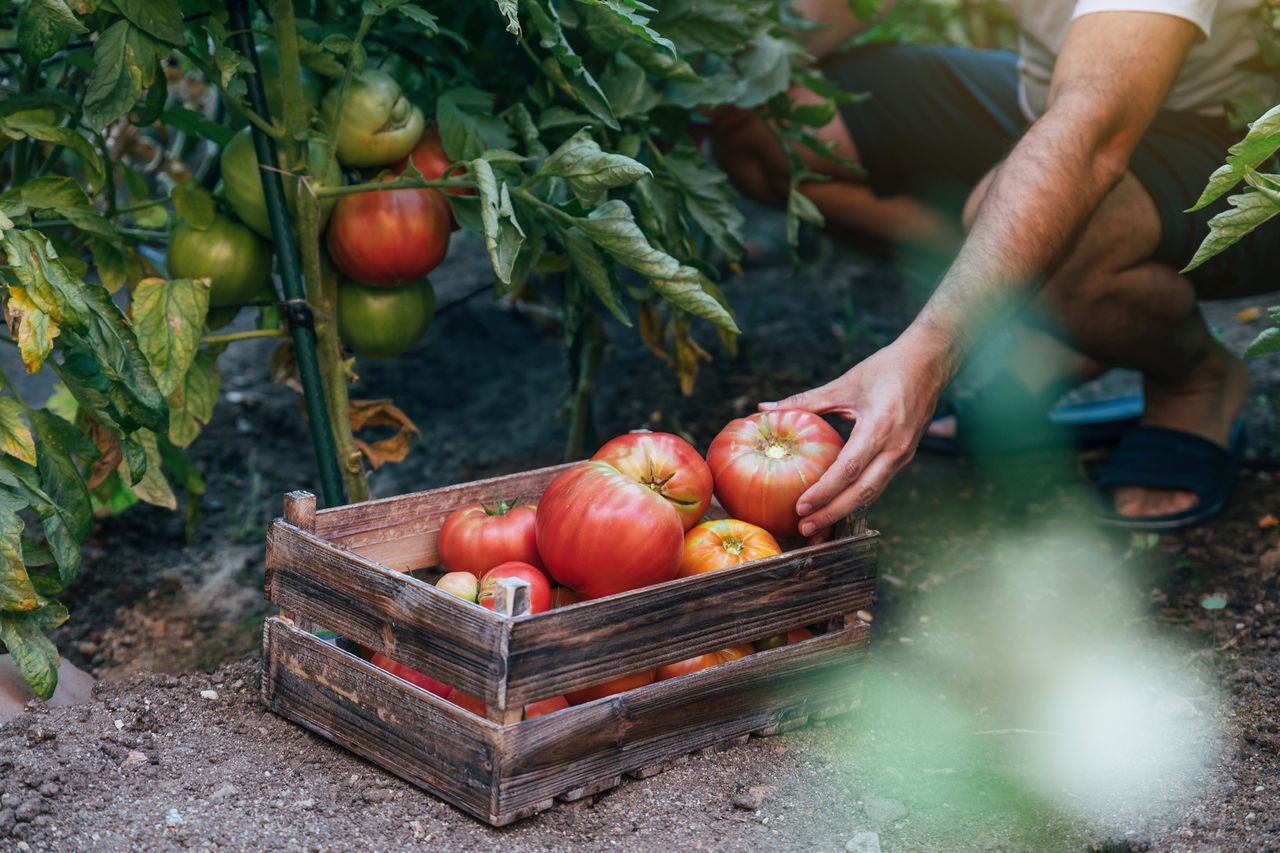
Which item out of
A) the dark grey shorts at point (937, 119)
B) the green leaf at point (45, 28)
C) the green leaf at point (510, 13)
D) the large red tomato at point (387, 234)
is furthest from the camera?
the dark grey shorts at point (937, 119)

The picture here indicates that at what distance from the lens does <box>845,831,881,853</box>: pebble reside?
1.52m

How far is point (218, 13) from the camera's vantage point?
173 cm

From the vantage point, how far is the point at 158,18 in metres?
1.63

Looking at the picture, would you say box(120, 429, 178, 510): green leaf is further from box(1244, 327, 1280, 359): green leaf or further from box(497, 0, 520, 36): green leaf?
box(1244, 327, 1280, 359): green leaf

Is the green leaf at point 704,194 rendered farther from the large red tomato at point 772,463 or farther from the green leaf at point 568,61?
the large red tomato at point 772,463

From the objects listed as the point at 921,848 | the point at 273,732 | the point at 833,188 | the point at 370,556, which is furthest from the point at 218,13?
the point at 833,188

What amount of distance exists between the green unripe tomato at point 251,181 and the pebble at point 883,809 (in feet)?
3.79

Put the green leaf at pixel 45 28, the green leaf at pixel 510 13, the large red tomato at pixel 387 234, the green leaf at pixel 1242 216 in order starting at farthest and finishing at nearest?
the large red tomato at pixel 387 234, the green leaf at pixel 45 28, the green leaf at pixel 510 13, the green leaf at pixel 1242 216

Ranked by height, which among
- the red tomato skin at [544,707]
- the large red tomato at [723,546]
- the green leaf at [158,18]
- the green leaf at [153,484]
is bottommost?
the green leaf at [153,484]

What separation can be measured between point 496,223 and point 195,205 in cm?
55

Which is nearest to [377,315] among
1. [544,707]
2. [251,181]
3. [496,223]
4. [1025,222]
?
[251,181]

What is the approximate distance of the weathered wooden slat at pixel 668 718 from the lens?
1461 mm

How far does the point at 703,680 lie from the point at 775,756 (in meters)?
0.18

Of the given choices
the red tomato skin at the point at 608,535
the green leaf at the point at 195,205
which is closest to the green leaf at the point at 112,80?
the green leaf at the point at 195,205
